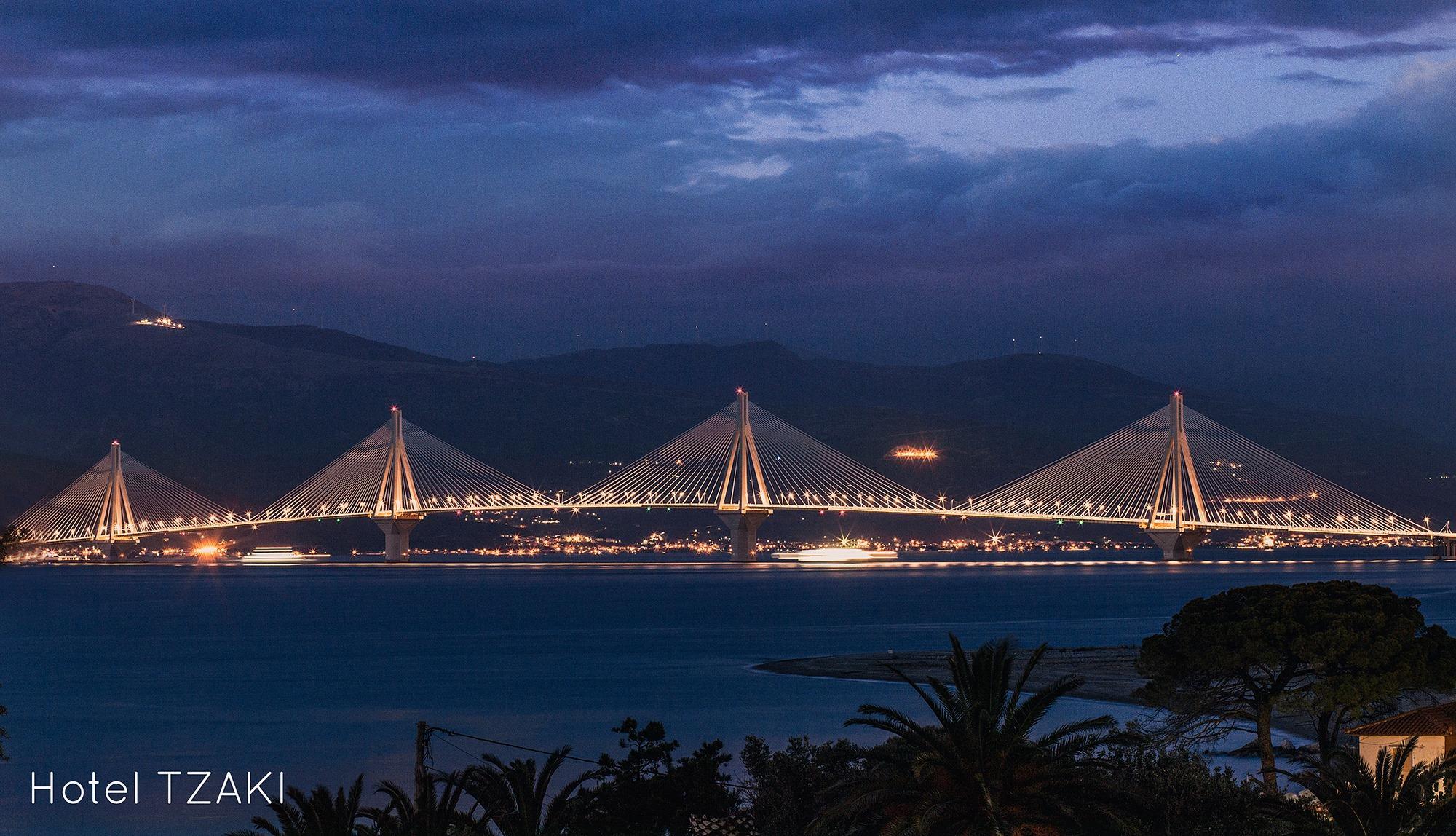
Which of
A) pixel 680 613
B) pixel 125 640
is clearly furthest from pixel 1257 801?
pixel 680 613

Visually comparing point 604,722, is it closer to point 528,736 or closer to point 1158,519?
point 528,736

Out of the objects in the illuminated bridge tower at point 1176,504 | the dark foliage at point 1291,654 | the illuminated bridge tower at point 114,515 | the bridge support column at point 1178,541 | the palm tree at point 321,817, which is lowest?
the palm tree at point 321,817

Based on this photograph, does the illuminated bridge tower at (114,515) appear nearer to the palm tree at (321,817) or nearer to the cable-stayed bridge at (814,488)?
the cable-stayed bridge at (814,488)

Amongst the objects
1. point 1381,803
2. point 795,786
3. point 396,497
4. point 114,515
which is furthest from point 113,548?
point 1381,803

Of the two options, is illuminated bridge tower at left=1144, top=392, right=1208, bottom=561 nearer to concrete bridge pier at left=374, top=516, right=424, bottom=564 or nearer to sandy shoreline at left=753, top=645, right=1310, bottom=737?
concrete bridge pier at left=374, top=516, right=424, bottom=564

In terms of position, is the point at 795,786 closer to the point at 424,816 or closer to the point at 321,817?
the point at 424,816

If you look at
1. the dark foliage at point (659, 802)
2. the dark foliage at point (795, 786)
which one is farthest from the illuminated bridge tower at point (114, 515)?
the dark foliage at point (795, 786)
